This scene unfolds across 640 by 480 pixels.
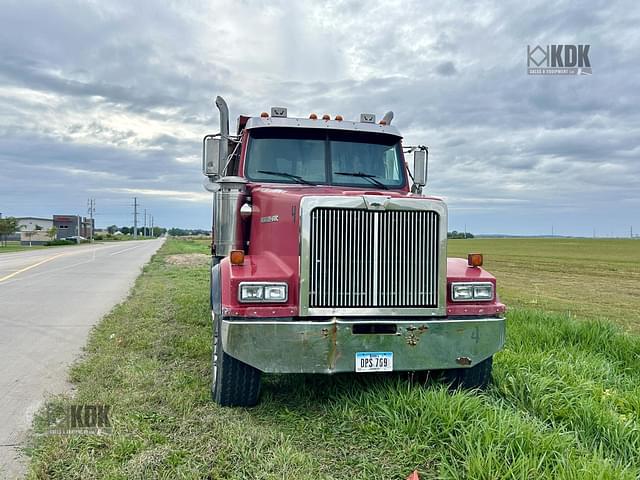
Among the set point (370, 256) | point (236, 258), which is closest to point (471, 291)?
point (370, 256)

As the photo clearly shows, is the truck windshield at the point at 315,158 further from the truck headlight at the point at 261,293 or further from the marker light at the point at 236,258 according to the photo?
the truck headlight at the point at 261,293

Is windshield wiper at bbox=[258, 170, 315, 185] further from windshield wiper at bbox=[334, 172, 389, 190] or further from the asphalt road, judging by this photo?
the asphalt road

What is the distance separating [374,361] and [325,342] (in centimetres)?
40

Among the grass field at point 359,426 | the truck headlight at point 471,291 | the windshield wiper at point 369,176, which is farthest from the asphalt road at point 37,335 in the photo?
the windshield wiper at point 369,176

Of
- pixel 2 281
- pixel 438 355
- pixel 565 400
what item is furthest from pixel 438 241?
pixel 2 281

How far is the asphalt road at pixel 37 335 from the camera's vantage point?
4.34 m

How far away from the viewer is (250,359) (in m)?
3.96

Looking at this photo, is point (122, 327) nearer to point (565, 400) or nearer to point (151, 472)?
point (151, 472)

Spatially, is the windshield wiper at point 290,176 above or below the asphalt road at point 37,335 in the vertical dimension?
above

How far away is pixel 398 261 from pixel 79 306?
26.9 ft

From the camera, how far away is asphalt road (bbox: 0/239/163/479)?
4.34 meters

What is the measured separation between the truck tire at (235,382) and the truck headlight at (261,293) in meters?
0.52

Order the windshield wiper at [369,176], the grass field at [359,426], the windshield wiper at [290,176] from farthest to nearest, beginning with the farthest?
1. the windshield wiper at [369,176]
2. the windshield wiper at [290,176]
3. the grass field at [359,426]

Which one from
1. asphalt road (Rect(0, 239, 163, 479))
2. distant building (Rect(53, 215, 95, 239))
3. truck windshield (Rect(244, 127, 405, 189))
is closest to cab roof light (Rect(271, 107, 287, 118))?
truck windshield (Rect(244, 127, 405, 189))
